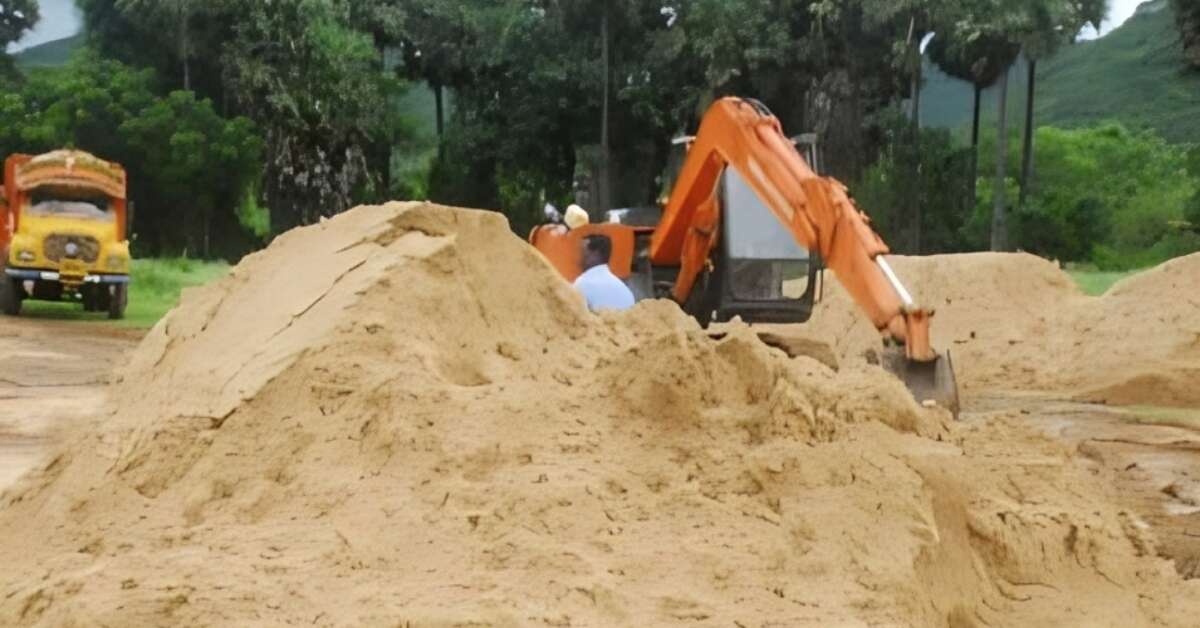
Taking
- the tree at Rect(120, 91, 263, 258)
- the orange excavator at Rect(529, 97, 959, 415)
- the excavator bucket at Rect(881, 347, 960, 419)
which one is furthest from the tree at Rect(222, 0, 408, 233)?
the excavator bucket at Rect(881, 347, 960, 419)

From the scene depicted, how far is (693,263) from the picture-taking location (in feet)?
31.1

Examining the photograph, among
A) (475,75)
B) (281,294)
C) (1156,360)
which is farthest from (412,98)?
(281,294)

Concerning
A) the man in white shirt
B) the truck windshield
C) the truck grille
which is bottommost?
the truck grille

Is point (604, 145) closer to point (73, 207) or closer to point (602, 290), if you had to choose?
point (73, 207)

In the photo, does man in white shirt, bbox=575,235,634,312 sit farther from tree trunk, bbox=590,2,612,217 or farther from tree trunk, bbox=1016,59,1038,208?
tree trunk, bbox=1016,59,1038,208

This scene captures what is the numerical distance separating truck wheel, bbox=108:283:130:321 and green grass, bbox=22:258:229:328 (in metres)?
0.14

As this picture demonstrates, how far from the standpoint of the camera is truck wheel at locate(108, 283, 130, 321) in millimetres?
17578

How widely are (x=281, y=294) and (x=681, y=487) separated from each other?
65.7 inches

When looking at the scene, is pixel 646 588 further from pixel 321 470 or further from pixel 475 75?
pixel 475 75

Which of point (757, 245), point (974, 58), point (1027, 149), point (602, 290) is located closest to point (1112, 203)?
point (1027, 149)

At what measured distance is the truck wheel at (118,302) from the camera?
692 inches

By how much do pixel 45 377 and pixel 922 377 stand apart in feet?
26.5

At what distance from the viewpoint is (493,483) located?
11.5 ft

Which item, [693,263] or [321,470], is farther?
[693,263]
